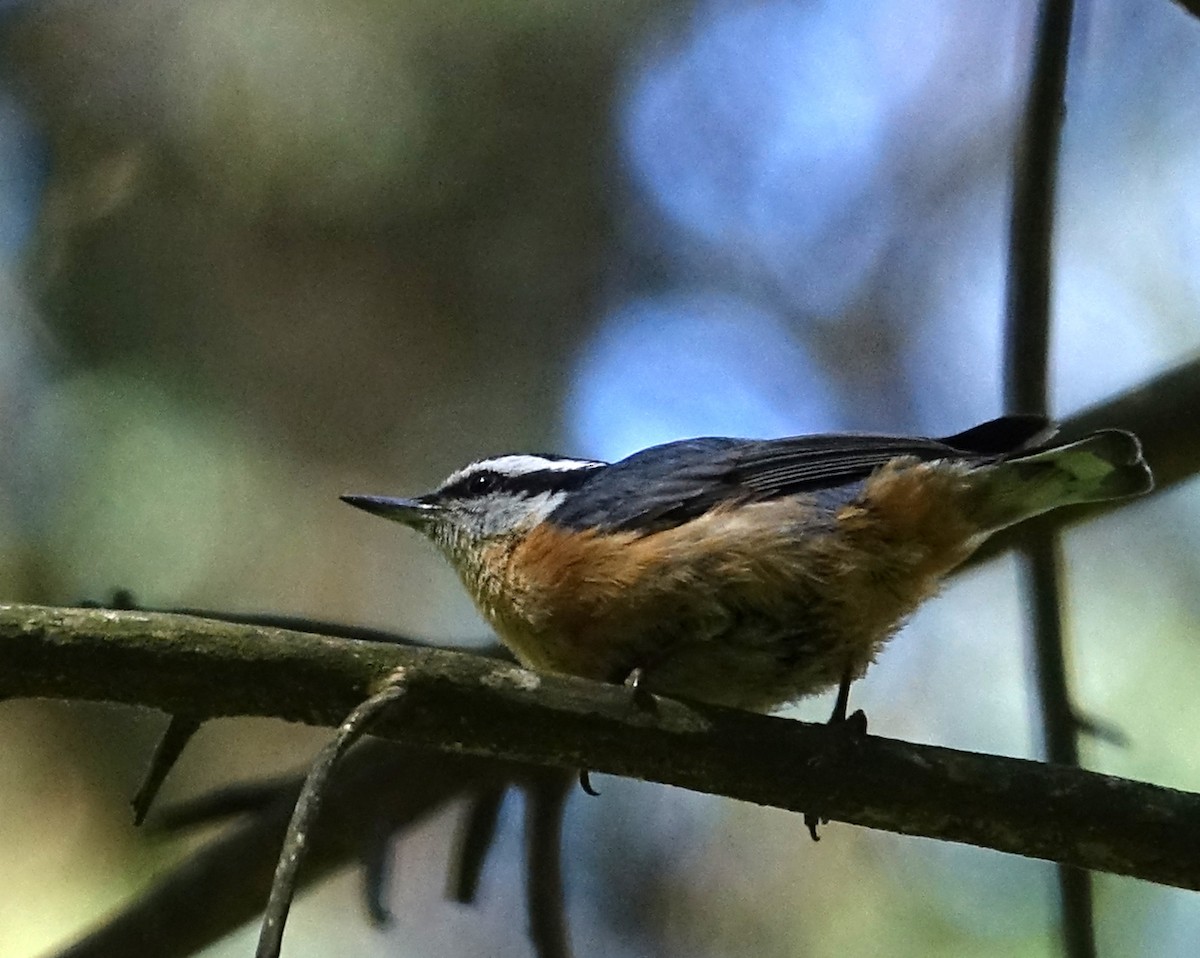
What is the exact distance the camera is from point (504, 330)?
9.43ft

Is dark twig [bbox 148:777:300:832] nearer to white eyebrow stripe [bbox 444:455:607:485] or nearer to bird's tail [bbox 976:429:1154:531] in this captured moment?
white eyebrow stripe [bbox 444:455:607:485]

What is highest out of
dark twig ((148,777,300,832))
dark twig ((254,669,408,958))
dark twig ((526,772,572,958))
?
dark twig ((526,772,572,958))

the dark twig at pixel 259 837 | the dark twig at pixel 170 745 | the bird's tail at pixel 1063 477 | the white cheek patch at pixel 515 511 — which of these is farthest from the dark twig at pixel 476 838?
the bird's tail at pixel 1063 477

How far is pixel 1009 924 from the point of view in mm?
2484

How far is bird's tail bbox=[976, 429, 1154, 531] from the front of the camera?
1.97 m

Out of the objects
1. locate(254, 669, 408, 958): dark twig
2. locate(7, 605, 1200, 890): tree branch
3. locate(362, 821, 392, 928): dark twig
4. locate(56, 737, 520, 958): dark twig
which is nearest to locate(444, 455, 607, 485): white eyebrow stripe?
locate(56, 737, 520, 958): dark twig

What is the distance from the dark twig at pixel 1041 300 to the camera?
2244mm

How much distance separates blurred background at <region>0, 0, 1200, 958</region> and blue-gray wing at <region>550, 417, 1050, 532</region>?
2.12 ft

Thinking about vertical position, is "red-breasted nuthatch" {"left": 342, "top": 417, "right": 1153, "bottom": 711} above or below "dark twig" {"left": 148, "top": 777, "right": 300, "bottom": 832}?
above

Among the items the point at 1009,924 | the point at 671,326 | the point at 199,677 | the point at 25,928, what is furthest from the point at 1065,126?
the point at 25,928

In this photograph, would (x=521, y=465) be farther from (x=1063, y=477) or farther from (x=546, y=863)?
(x=1063, y=477)

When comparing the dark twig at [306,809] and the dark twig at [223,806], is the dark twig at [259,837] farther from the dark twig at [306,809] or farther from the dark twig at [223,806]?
the dark twig at [306,809]

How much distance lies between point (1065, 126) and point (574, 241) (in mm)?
1081

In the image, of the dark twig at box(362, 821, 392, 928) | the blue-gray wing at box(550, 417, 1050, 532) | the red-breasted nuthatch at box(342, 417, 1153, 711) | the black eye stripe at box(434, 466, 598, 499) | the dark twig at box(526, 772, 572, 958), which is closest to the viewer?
the dark twig at box(362, 821, 392, 928)
